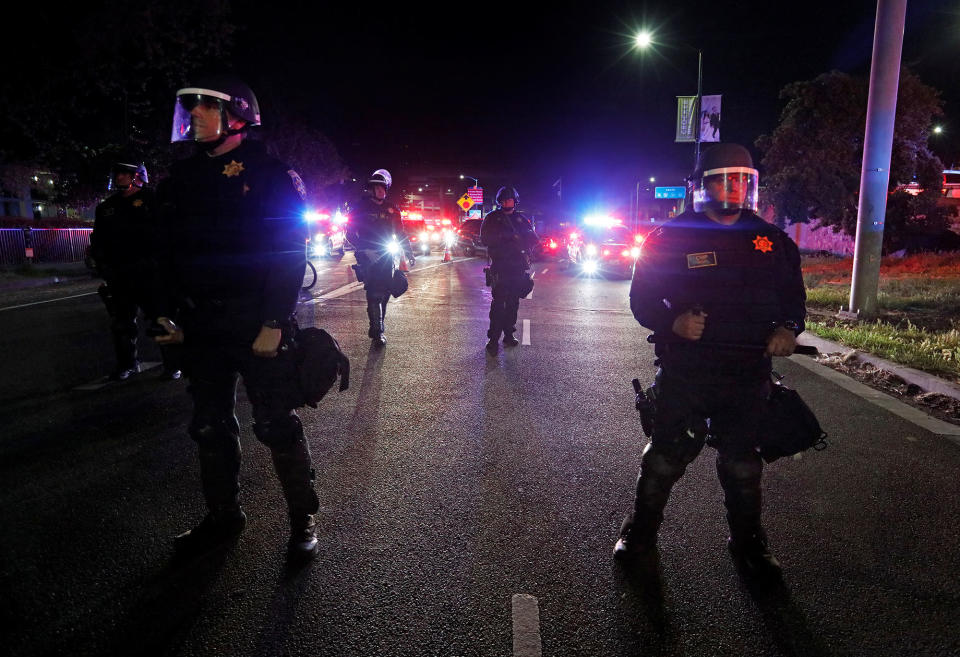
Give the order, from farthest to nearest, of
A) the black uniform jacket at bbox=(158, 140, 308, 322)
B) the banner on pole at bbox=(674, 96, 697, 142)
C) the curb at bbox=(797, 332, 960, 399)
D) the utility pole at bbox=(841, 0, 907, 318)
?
the banner on pole at bbox=(674, 96, 697, 142)
the utility pole at bbox=(841, 0, 907, 318)
the curb at bbox=(797, 332, 960, 399)
the black uniform jacket at bbox=(158, 140, 308, 322)

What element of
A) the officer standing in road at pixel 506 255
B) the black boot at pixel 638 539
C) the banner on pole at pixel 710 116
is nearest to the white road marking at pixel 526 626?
the black boot at pixel 638 539

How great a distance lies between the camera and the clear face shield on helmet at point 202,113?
108 inches

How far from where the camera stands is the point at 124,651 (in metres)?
2.23

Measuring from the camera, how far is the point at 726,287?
2742mm

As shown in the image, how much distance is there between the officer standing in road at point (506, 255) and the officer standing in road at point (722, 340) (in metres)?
4.68

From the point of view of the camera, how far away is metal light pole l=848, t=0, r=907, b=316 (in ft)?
30.0

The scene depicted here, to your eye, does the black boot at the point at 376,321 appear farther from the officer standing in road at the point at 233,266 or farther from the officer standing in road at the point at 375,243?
the officer standing in road at the point at 233,266

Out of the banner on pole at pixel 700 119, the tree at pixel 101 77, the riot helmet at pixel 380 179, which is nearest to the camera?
the riot helmet at pixel 380 179

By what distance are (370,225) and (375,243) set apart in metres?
0.23

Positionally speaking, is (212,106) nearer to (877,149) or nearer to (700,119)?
(877,149)

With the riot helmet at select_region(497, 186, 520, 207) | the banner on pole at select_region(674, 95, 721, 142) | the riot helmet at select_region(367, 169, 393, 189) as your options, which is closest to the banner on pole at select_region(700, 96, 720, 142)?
the banner on pole at select_region(674, 95, 721, 142)

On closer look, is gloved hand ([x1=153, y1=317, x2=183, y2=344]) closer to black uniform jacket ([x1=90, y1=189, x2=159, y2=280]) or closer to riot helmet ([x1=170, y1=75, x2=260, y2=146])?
riot helmet ([x1=170, y1=75, x2=260, y2=146])

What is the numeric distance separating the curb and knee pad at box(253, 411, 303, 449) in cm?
559

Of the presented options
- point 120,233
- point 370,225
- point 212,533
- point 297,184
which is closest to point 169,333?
point 297,184
